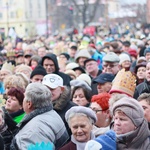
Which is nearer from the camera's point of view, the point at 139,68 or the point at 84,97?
the point at 84,97

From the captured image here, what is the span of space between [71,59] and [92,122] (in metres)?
10.8

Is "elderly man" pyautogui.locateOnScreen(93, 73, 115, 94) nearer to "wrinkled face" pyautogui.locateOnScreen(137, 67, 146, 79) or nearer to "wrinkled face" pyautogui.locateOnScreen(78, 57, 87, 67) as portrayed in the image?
"wrinkled face" pyautogui.locateOnScreen(137, 67, 146, 79)

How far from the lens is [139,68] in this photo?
1134 cm

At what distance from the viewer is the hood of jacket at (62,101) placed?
8352 millimetres

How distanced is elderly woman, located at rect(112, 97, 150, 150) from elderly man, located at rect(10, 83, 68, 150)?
961mm

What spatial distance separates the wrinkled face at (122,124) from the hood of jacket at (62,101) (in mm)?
2026

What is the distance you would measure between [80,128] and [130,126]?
2.17ft

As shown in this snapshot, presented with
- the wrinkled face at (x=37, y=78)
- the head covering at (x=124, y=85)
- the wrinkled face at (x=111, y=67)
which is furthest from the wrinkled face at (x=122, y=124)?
the wrinkled face at (x=111, y=67)

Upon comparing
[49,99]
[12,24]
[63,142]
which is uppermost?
[49,99]

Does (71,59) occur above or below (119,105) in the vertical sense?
below

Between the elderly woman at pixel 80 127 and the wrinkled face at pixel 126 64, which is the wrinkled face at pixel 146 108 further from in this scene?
the wrinkled face at pixel 126 64

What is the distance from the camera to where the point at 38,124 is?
7113 millimetres

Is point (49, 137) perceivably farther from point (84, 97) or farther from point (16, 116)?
point (84, 97)

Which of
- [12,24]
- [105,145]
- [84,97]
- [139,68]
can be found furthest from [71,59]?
[12,24]
